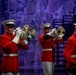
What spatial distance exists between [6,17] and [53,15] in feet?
6.48

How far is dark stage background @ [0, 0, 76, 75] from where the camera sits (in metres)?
13.8

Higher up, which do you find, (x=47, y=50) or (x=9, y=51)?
(x=9, y=51)

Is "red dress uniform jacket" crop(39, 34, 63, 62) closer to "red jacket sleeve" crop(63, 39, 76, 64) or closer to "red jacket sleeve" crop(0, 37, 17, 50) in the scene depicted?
"red jacket sleeve" crop(0, 37, 17, 50)

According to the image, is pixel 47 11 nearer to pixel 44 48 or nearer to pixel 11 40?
pixel 44 48

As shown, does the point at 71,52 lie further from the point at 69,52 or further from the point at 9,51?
the point at 9,51

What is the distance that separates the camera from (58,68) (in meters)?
13.4

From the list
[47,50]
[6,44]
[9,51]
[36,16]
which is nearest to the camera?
[6,44]

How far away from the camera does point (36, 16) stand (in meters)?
13.9

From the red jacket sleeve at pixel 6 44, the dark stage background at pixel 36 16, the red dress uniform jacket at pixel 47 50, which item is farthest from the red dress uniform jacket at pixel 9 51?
the dark stage background at pixel 36 16

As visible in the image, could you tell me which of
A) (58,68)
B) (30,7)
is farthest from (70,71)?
(30,7)

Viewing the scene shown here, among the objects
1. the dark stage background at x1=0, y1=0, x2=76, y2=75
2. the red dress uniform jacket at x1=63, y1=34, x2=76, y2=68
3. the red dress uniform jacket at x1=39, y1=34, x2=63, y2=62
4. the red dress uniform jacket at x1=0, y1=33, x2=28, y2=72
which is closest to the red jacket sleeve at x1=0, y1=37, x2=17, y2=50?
the red dress uniform jacket at x1=0, y1=33, x2=28, y2=72

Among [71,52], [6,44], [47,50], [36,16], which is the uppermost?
[36,16]

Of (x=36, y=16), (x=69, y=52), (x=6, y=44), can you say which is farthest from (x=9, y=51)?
(x=36, y=16)

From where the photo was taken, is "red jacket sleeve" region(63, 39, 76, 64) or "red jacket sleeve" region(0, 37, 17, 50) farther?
"red jacket sleeve" region(0, 37, 17, 50)
